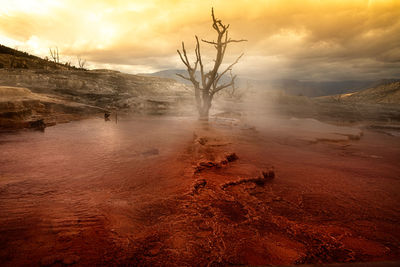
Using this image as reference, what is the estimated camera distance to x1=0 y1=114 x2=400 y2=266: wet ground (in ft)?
6.07

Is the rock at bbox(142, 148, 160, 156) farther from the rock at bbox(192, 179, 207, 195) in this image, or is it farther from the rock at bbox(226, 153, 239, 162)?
the rock at bbox(192, 179, 207, 195)

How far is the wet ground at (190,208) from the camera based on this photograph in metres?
1.85

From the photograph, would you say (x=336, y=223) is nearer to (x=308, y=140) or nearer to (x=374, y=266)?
(x=374, y=266)

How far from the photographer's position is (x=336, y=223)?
2.35 m

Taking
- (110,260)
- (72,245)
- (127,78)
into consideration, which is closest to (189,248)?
(110,260)

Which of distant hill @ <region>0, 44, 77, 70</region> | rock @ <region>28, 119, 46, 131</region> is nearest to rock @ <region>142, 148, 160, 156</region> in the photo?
rock @ <region>28, 119, 46, 131</region>

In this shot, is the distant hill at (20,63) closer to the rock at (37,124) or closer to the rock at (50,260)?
the rock at (37,124)

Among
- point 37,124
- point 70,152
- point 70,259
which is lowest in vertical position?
point 70,259

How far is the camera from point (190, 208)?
2547 mm

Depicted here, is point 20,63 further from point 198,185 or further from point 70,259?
point 70,259

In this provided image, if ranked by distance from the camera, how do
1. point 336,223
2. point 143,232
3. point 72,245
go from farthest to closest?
point 336,223
point 143,232
point 72,245

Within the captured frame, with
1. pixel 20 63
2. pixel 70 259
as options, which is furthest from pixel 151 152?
pixel 20 63

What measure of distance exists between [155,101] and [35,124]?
8.88m

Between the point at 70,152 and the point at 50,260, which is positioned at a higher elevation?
the point at 70,152
